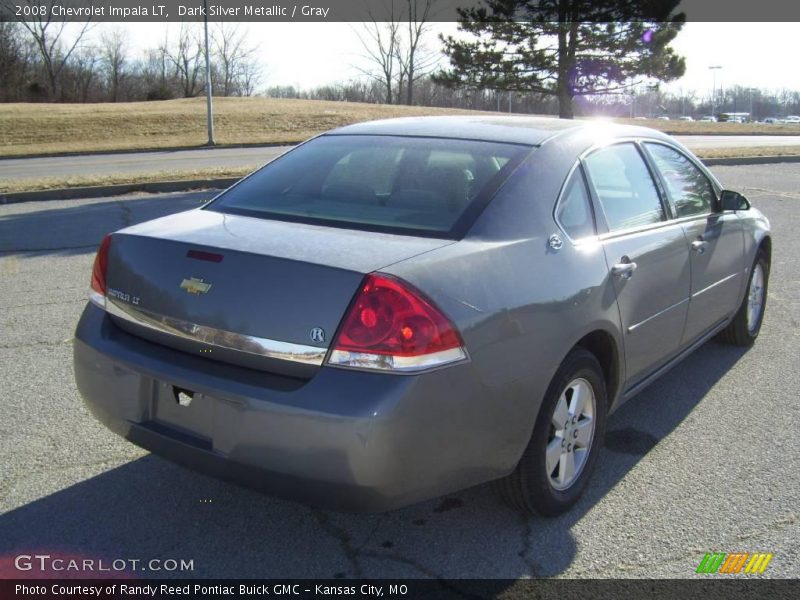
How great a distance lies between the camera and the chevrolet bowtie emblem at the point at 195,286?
2.66 metres

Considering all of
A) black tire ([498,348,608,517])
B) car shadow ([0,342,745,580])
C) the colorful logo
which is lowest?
the colorful logo

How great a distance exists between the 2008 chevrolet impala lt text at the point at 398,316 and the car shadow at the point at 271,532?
21cm

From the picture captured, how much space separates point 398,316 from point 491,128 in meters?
1.65

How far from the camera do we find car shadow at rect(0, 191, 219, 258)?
834cm

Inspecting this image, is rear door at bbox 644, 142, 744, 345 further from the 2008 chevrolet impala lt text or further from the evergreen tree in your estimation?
the evergreen tree

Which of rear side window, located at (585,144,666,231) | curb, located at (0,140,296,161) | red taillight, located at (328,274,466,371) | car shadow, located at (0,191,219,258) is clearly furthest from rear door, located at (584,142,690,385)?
curb, located at (0,140,296,161)

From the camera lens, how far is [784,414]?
164 inches

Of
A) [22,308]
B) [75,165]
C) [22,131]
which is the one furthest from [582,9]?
[22,308]

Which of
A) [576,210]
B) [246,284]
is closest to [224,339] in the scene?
[246,284]

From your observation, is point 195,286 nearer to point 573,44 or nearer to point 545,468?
point 545,468

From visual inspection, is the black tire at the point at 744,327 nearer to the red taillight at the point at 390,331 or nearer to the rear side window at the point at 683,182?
the rear side window at the point at 683,182

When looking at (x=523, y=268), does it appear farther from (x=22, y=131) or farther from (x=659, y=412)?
(x=22, y=131)

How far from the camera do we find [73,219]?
33.3ft

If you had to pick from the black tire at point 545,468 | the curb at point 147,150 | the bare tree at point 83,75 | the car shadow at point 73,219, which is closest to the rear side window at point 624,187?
the black tire at point 545,468
